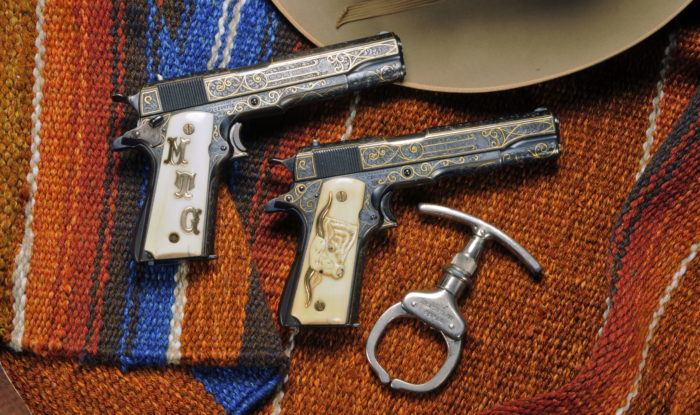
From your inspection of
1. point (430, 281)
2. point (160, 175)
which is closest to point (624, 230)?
point (430, 281)

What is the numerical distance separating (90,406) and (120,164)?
0.71 feet

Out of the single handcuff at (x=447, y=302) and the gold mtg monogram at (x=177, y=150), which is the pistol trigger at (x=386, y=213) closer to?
the single handcuff at (x=447, y=302)

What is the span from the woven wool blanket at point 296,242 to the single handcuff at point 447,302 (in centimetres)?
1

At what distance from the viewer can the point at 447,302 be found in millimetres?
689

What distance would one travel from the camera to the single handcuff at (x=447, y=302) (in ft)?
2.26

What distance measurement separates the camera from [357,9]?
2.28 ft

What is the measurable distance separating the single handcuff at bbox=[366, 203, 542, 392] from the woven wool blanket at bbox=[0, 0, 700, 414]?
0.05 feet

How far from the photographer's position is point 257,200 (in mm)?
721

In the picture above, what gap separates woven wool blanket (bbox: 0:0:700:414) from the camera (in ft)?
2.23

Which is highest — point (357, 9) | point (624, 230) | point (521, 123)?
point (357, 9)

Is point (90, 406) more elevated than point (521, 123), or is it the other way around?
point (521, 123)

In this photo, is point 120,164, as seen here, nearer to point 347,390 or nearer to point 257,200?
point 257,200

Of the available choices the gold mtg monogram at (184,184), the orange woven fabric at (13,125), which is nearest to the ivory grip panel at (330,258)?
the gold mtg monogram at (184,184)

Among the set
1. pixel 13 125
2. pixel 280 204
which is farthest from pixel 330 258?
pixel 13 125
